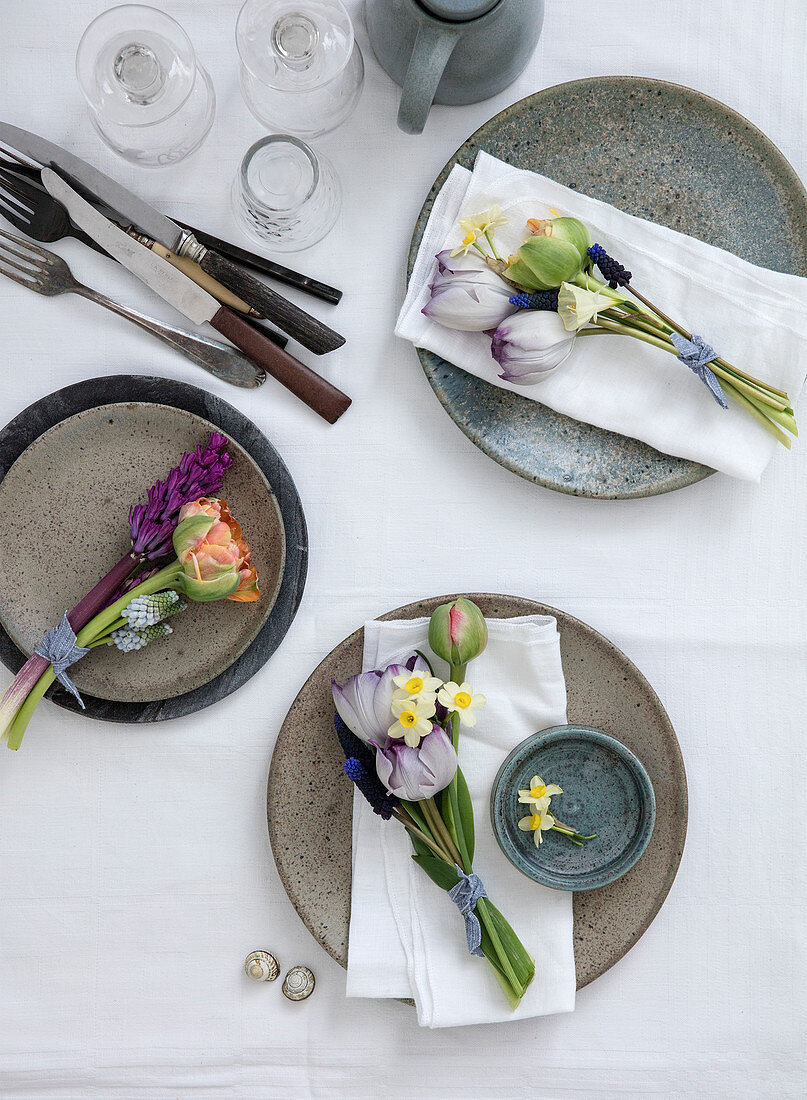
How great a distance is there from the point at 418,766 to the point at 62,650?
11.5 inches

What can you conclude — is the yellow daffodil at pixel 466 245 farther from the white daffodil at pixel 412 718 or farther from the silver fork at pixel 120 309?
the white daffodil at pixel 412 718

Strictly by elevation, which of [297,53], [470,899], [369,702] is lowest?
[470,899]

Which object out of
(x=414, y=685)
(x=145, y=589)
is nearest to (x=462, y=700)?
(x=414, y=685)

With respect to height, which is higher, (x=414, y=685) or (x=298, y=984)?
(x=414, y=685)

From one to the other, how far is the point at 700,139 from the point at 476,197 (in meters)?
0.19

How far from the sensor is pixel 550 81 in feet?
2.18

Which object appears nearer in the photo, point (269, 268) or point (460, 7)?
point (460, 7)

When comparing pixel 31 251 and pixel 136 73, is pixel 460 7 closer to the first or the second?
pixel 136 73

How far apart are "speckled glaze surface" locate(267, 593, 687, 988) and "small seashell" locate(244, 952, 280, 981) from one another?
2.3 inches

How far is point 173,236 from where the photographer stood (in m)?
0.64

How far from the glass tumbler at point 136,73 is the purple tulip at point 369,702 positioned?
46 cm

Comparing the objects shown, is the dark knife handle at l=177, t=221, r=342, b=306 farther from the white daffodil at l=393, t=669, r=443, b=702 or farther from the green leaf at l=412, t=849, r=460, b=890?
the green leaf at l=412, t=849, r=460, b=890

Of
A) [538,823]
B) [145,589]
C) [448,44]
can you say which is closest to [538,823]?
[538,823]

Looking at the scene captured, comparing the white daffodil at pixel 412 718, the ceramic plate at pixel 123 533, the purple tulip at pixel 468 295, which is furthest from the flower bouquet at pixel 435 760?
the purple tulip at pixel 468 295
